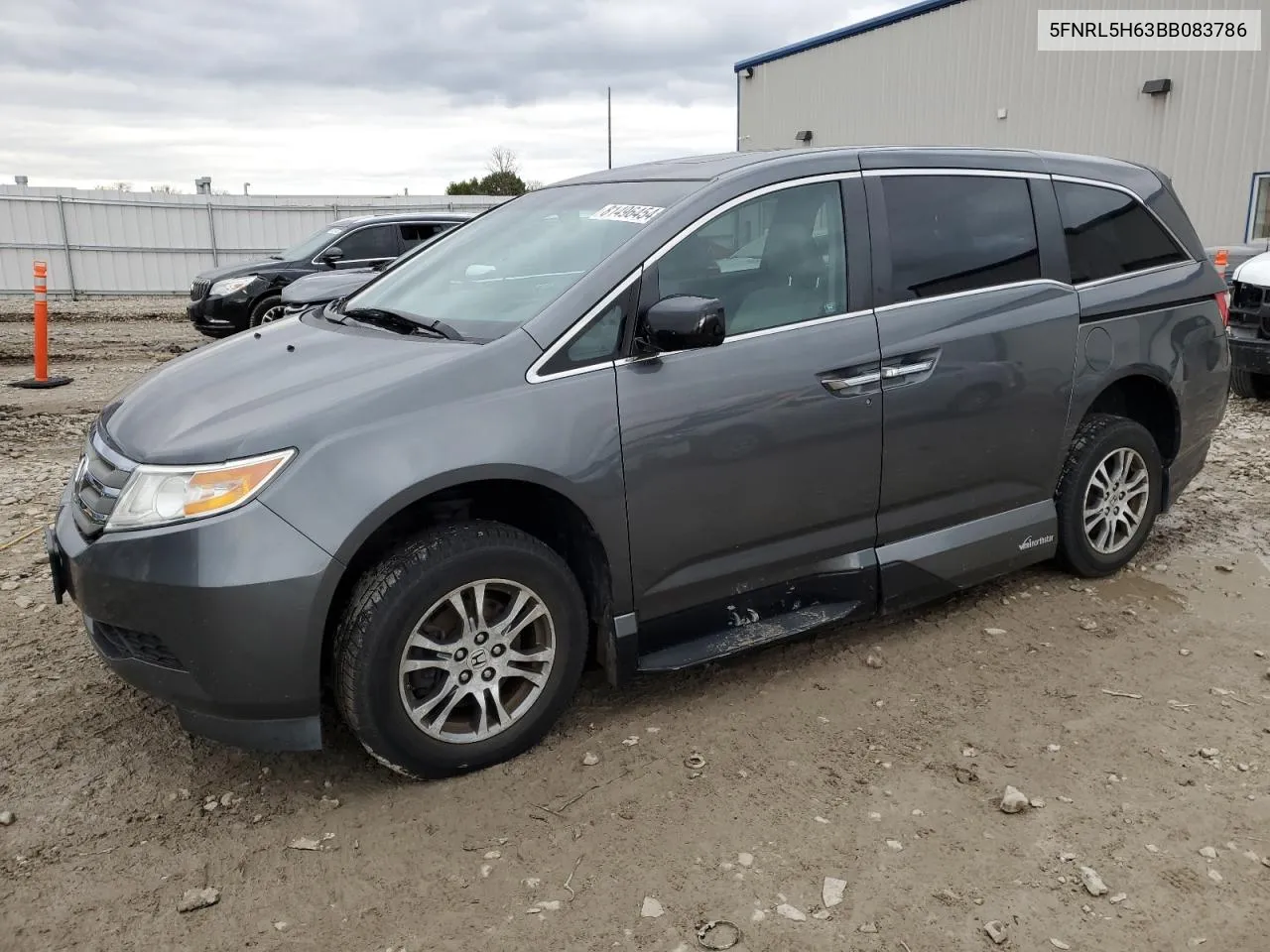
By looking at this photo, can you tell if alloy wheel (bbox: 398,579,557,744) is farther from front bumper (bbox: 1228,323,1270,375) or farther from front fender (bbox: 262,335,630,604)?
front bumper (bbox: 1228,323,1270,375)

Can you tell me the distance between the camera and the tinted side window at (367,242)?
42.3 feet

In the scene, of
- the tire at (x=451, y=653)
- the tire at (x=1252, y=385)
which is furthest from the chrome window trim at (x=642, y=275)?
the tire at (x=1252, y=385)

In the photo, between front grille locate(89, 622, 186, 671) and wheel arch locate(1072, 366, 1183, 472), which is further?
wheel arch locate(1072, 366, 1183, 472)

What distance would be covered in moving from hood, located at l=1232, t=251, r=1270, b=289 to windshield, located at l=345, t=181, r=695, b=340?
6.52m

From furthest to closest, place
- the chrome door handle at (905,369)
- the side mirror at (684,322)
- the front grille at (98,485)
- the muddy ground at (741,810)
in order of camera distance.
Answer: the chrome door handle at (905,369) → the side mirror at (684,322) → the front grille at (98,485) → the muddy ground at (741,810)

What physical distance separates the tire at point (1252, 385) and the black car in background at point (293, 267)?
28.1 ft

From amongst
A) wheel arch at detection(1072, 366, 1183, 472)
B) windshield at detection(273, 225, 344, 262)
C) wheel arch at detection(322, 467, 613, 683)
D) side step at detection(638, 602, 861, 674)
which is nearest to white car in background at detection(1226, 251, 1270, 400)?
wheel arch at detection(1072, 366, 1183, 472)

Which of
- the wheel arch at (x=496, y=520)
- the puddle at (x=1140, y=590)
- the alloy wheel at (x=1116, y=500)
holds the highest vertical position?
the wheel arch at (x=496, y=520)

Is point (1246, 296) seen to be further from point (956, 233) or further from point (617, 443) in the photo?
point (617, 443)

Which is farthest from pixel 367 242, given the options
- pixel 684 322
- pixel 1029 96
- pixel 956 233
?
pixel 1029 96

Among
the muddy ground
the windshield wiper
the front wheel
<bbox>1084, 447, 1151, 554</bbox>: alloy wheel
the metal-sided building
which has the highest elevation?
the metal-sided building

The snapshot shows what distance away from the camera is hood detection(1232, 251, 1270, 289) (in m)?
8.10

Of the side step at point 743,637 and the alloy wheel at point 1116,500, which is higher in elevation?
the alloy wheel at point 1116,500

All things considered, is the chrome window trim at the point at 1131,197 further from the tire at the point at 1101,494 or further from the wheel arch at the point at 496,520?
the wheel arch at the point at 496,520
